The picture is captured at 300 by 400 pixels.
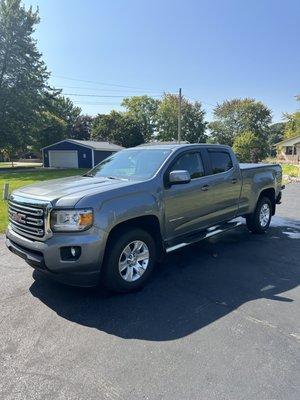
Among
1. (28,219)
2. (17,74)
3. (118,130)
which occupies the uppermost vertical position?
(17,74)

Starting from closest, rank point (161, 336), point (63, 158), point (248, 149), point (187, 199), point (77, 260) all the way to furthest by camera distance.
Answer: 1. point (161, 336)
2. point (77, 260)
3. point (187, 199)
4. point (63, 158)
5. point (248, 149)

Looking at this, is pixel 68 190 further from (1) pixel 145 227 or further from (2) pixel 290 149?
(2) pixel 290 149

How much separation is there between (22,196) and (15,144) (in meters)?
37.5

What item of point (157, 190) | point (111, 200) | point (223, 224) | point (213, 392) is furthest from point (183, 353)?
point (223, 224)

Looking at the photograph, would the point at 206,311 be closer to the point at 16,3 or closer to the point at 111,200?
the point at 111,200

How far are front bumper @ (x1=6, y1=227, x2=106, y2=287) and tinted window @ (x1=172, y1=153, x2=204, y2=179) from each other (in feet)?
6.18

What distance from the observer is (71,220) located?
4.04 meters

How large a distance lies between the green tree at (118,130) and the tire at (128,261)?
55.2 meters

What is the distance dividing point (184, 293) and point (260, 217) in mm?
3787

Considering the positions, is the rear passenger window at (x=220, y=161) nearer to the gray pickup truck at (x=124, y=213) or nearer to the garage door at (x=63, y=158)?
the gray pickup truck at (x=124, y=213)

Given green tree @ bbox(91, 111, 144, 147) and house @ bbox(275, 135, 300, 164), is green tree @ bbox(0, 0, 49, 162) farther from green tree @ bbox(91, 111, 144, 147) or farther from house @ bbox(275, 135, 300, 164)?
house @ bbox(275, 135, 300, 164)

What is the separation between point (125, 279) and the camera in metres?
4.55

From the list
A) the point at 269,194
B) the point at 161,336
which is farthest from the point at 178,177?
the point at 269,194

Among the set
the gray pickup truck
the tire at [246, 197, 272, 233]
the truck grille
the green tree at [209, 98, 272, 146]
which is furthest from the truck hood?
the green tree at [209, 98, 272, 146]
